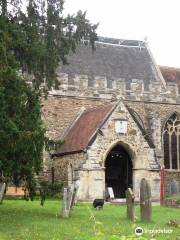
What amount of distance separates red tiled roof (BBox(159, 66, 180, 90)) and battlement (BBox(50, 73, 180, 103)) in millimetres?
2675

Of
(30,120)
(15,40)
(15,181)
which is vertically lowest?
(15,181)

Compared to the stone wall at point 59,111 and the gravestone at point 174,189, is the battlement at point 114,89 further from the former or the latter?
the gravestone at point 174,189

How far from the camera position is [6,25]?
1375 cm

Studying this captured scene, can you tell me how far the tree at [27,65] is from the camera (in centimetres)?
1318

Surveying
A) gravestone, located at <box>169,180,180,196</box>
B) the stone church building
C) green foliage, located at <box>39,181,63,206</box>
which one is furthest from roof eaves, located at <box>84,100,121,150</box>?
green foliage, located at <box>39,181,63,206</box>

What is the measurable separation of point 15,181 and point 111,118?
32.4 feet

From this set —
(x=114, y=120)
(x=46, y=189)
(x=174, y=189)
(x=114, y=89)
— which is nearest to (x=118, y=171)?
(x=174, y=189)

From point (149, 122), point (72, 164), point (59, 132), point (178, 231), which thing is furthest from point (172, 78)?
point (178, 231)

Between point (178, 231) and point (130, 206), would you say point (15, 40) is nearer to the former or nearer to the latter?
point (130, 206)

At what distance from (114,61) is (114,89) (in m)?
3.30

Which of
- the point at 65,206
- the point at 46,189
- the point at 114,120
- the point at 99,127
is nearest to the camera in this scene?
the point at 46,189

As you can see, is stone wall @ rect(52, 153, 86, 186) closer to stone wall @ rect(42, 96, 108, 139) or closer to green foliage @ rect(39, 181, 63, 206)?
stone wall @ rect(42, 96, 108, 139)

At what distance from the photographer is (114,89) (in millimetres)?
29016

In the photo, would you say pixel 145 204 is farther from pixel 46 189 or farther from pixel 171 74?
pixel 171 74
